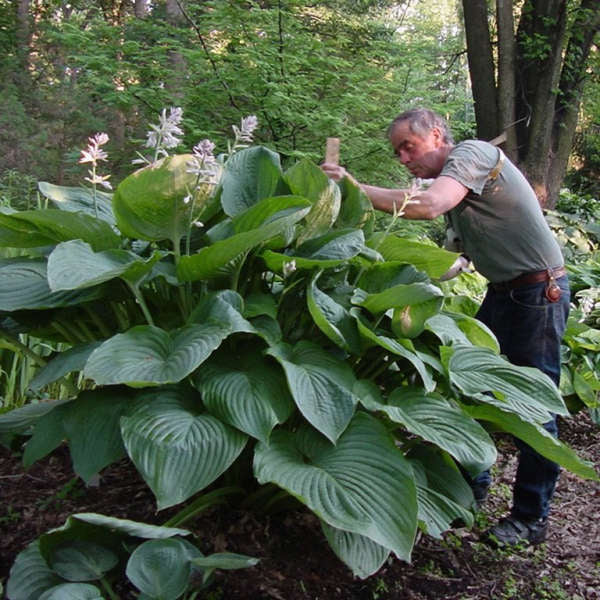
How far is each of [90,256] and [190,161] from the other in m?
0.38

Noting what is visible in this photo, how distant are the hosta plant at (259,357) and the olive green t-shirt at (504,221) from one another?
0.57 m

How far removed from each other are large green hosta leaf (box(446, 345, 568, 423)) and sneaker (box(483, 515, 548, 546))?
0.68 metres

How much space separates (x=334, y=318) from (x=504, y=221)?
1160 mm

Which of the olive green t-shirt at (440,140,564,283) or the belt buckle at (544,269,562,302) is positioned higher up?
the olive green t-shirt at (440,140,564,283)

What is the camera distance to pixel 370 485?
5.49 feet

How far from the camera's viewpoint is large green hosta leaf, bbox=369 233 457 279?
7.38 feet

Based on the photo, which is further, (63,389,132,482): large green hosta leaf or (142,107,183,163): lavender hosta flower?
(142,107,183,163): lavender hosta flower

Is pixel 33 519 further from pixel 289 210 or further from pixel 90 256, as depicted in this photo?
pixel 289 210

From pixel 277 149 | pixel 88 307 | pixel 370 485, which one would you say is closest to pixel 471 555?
pixel 370 485

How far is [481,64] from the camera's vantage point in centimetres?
663

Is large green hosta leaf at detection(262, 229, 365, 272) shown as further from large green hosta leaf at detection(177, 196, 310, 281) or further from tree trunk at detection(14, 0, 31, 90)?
tree trunk at detection(14, 0, 31, 90)

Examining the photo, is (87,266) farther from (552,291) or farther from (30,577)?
(552,291)

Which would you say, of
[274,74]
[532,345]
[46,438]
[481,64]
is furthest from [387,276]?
[481,64]

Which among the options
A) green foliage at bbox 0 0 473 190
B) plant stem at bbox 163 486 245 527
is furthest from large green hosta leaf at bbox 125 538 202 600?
green foliage at bbox 0 0 473 190
